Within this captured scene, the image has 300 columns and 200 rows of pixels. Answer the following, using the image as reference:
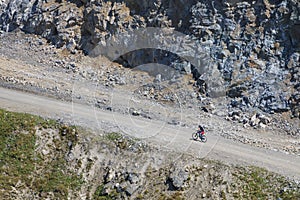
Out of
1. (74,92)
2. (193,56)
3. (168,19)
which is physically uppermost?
(168,19)

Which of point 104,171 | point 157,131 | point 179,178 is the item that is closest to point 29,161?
point 104,171

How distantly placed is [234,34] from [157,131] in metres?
11.8

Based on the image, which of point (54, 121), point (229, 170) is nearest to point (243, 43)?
point (229, 170)

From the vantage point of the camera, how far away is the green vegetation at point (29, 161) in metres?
28.3

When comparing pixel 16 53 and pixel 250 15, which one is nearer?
pixel 250 15

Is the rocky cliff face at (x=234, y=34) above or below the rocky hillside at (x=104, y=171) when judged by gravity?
above

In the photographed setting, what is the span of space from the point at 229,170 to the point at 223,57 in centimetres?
1289

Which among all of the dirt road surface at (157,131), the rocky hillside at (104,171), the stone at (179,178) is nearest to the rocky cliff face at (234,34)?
the dirt road surface at (157,131)

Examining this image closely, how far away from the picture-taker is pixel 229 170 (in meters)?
27.9

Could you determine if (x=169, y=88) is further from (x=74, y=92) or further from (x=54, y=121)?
(x=54, y=121)

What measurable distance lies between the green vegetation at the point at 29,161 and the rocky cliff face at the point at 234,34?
13.5 m

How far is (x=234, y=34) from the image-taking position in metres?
38.4

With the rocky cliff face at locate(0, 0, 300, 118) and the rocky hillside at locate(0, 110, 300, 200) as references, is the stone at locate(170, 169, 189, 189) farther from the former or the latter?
the rocky cliff face at locate(0, 0, 300, 118)

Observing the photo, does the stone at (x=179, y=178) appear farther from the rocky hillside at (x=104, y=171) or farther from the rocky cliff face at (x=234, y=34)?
the rocky cliff face at (x=234, y=34)
